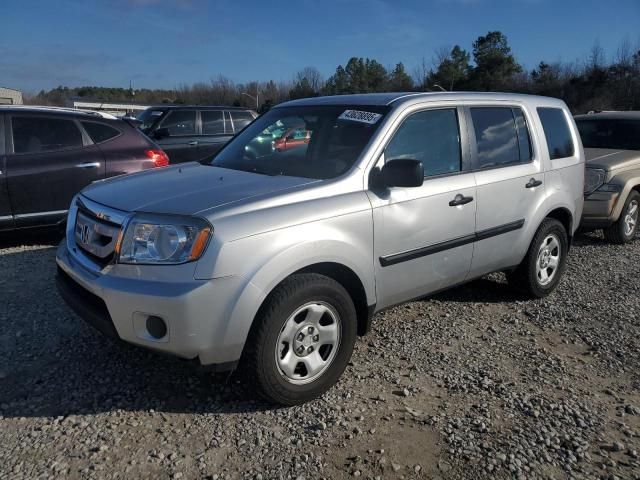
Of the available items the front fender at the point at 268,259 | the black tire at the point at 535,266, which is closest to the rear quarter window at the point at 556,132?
the black tire at the point at 535,266

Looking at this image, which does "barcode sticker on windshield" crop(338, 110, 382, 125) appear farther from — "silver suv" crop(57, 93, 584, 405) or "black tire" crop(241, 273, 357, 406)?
"black tire" crop(241, 273, 357, 406)

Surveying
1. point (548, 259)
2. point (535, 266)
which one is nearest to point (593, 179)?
point (548, 259)

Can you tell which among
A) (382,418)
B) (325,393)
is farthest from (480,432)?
(325,393)

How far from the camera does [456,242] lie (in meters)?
3.90

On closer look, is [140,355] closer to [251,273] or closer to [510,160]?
[251,273]

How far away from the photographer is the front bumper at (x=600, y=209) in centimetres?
691

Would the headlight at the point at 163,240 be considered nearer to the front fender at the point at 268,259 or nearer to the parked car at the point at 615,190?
the front fender at the point at 268,259

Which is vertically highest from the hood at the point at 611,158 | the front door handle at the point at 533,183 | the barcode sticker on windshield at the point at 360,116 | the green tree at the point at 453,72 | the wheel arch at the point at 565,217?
the green tree at the point at 453,72

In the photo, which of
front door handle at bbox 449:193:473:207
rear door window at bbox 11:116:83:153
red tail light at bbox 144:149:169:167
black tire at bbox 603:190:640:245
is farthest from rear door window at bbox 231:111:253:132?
front door handle at bbox 449:193:473:207

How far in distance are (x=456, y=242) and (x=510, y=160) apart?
3.43ft

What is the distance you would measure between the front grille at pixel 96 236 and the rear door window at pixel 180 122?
7.73 metres

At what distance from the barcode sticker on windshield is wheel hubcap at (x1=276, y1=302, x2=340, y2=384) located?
133 cm

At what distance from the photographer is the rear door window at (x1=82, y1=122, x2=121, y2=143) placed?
658cm

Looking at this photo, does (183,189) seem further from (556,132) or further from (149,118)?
(149,118)
